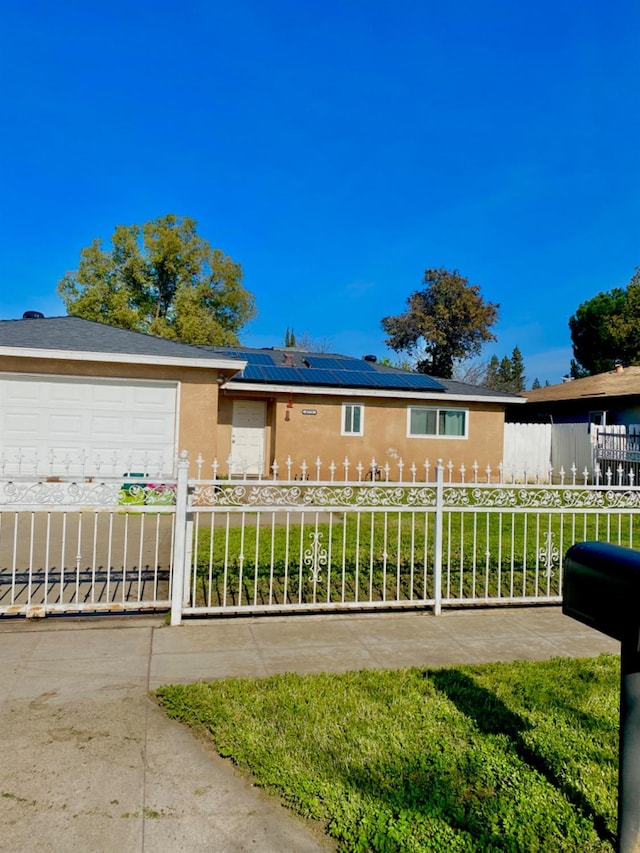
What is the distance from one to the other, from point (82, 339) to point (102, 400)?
1599mm

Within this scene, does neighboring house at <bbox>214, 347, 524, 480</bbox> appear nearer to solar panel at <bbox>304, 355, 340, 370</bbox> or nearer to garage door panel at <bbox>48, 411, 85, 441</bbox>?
solar panel at <bbox>304, 355, 340, 370</bbox>

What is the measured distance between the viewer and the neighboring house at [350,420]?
55.0ft

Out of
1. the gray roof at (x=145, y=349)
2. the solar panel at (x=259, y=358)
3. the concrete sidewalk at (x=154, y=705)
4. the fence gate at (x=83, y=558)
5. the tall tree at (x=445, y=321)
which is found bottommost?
the concrete sidewalk at (x=154, y=705)

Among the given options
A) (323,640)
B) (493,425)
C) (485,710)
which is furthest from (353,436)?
(485,710)

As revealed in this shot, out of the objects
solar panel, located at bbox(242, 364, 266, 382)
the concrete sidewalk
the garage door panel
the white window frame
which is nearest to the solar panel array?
solar panel, located at bbox(242, 364, 266, 382)

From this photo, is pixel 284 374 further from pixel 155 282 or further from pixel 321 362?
pixel 155 282

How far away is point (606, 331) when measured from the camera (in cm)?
3366

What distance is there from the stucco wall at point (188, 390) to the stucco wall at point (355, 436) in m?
4.41

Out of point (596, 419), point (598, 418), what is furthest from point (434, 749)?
point (596, 419)

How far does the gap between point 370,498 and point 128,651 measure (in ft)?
8.37

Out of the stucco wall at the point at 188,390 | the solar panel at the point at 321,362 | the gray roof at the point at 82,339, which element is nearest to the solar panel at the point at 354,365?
the solar panel at the point at 321,362

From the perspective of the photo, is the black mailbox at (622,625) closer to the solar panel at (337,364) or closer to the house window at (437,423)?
the house window at (437,423)

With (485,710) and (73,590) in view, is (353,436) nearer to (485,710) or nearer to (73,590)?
(73,590)

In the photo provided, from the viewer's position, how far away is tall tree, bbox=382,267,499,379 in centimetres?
3006
